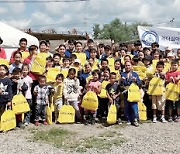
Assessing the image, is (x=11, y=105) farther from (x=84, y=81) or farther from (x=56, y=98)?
(x=84, y=81)

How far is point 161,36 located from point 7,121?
620 cm

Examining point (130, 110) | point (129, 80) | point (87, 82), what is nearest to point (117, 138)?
point (130, 110)

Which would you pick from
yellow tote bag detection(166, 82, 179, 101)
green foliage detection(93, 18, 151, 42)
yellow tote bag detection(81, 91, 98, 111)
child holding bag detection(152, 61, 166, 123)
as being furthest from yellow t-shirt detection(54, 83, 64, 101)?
green foliage detection(93, 18, 151, 42)

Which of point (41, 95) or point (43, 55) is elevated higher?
point (43, 55)

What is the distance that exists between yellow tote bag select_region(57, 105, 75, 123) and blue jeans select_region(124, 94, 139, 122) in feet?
4.05

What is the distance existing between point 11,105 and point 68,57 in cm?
190

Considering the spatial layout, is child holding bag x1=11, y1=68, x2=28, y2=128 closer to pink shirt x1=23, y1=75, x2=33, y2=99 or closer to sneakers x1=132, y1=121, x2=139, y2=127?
pink shirt x1=23, y1=75, x2=33, y2=99

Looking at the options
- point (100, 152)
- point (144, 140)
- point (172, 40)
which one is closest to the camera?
point (100, 152)

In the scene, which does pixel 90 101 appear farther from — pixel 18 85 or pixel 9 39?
pixel 9 39


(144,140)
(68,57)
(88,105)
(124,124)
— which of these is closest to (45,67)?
(68,57)

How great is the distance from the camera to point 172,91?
322 inches

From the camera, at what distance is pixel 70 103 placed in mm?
8219

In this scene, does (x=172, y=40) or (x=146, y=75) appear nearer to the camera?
(x=146, y=75)

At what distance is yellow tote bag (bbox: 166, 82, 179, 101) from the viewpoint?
26.9ft
